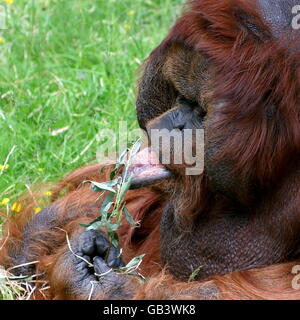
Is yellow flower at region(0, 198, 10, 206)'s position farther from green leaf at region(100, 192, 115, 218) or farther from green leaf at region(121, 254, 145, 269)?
green leaf at region(121, 254, 145, 269)

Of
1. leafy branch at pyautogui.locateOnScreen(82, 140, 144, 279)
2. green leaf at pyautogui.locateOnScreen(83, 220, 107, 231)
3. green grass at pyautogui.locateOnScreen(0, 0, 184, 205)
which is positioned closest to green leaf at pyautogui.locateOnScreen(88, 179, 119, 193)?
leafy branch at pyautogui.locateOnScreen(82, 140, 144, 279)

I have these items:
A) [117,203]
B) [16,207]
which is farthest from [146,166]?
[16,207]

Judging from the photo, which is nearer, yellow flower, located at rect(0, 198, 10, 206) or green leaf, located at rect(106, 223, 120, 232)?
green leaf, located at rect(106, 223, 120, 232)

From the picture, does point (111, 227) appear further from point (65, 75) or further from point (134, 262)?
point (65, 75)

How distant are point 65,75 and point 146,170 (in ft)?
6.06

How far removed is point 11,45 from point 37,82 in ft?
1.39

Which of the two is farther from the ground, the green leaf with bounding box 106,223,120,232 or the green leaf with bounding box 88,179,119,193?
the green leaf with bounding box 88,179,119,193

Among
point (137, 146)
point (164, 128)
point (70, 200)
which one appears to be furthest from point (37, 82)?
point (164, 128)

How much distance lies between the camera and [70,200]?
331cm

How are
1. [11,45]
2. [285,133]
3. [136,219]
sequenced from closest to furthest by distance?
[285,133], [136,219], [11,45]

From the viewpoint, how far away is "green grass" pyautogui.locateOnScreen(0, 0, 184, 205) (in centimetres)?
387

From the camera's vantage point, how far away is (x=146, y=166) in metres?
2.75

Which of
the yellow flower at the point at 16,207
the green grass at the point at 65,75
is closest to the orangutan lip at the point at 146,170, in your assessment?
the yellow flower at the point at 16,207

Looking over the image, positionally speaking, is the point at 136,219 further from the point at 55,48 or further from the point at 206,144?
the point at 55,48
